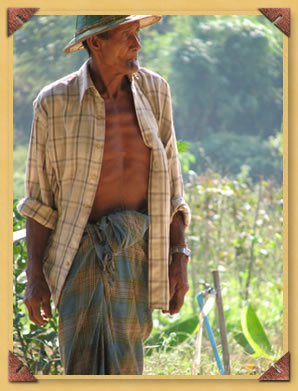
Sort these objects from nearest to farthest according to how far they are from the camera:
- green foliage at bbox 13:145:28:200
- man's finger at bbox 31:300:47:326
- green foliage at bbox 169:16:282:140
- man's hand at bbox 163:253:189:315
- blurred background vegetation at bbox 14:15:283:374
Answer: man's finger at bbox 31:300:47:326
man's hand at bbox 163:253:189:315
blurred background vegetation at bbox 14:15:283:374
green foliage at bbox 13:145:28:200
green foliage at bbox 169:16:282:140

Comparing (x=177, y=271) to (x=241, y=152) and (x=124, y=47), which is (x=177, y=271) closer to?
(x=124, y=47)

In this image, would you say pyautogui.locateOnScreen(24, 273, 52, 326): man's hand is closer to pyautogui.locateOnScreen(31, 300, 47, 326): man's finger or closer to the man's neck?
pyautogui.locateOnScreen(31, 300, 47, 326): man's finger

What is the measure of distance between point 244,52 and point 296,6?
8324 millimetres

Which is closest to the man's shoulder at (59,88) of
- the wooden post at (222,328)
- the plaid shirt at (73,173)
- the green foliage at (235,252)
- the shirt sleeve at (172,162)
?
the plaid shirt at (73,173)


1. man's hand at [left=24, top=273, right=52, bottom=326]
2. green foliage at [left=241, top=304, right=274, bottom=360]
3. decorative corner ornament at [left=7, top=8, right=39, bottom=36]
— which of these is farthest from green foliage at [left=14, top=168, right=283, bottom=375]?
decorative corner ornament at [left=7, top=8, right=39, bottom=36]

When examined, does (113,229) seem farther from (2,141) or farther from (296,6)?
(296,6)

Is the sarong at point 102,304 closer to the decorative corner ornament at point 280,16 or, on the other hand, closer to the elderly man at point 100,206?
the elderly man at point 100,206

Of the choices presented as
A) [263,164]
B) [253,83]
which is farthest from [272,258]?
[253,83]

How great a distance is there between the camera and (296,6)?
119 inches

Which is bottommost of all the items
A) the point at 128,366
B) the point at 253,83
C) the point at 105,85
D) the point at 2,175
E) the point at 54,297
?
the point at 128,366

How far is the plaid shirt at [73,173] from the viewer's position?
3033mm

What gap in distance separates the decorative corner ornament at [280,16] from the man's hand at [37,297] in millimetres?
1293

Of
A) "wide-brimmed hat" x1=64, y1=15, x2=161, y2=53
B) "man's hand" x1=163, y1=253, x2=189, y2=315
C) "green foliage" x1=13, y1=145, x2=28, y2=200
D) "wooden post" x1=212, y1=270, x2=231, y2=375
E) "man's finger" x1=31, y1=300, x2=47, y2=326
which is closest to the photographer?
"wide-brimmed hat" x1=64, y1=15, x2=161, y2=53

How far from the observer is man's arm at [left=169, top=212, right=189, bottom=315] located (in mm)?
3223
